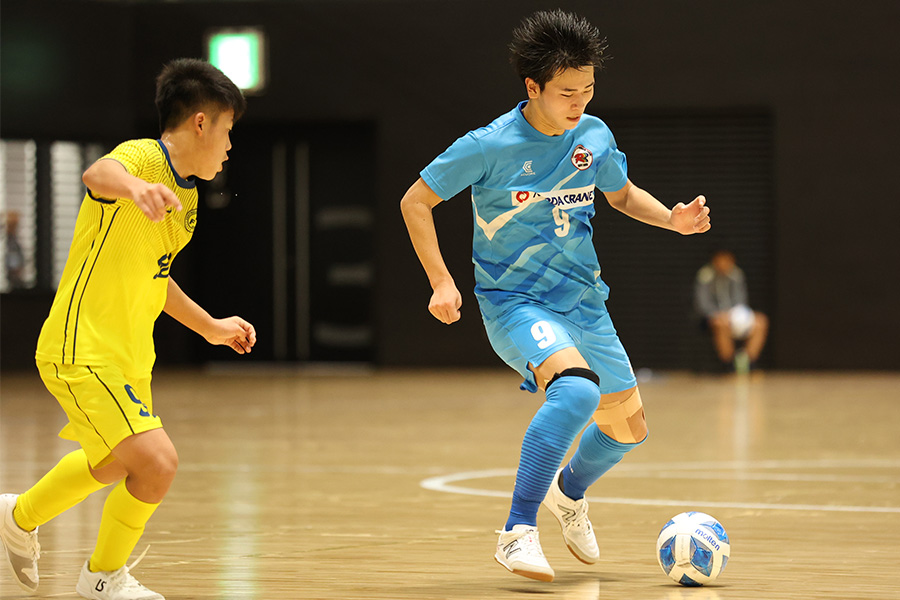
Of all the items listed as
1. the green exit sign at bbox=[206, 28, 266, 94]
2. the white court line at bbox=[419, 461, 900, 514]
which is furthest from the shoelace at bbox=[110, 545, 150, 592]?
the green exit sign at bbox=[206, 28, 266, 94]

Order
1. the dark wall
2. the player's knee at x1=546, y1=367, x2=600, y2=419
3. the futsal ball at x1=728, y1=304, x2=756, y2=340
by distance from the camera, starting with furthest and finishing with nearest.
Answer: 1. the dark wall
2. the futsal ball at x1=728, y1=304, x2=756, y2=340
3. the player's knee at x1=546, y1=367, x2=600, y2=419

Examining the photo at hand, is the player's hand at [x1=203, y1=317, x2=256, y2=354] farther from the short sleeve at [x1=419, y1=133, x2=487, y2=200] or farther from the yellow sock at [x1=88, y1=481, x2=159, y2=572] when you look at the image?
the short sleeve at [x1=419, y1=133, x2=487, y2=200]

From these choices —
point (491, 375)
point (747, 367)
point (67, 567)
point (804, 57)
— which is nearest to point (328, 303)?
point (491, 375)

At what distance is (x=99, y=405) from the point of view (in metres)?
3.36

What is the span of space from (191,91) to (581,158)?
4.19 feet

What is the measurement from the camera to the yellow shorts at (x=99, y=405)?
3.36 metres

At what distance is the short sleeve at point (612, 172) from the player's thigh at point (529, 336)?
0.52 metres

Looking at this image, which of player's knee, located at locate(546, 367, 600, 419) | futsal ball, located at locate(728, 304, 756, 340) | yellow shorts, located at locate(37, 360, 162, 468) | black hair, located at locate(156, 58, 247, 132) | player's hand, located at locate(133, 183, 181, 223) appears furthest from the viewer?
futsal ball, located at locate(728, 304, 756, 340)

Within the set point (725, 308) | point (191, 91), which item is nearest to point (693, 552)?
point (191, 91)

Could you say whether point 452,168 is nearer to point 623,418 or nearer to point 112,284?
point 623,418

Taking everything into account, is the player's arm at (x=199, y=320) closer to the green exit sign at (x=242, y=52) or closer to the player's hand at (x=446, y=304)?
the player's hand at (x=446, y=304)

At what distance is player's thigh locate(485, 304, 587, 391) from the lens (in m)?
3.93

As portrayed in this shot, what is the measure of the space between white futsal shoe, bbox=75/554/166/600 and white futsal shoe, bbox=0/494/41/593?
0.81ft

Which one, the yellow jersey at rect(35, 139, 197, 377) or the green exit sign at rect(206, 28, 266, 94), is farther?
the green exit sign at rect(206, 28, 266, 94)
